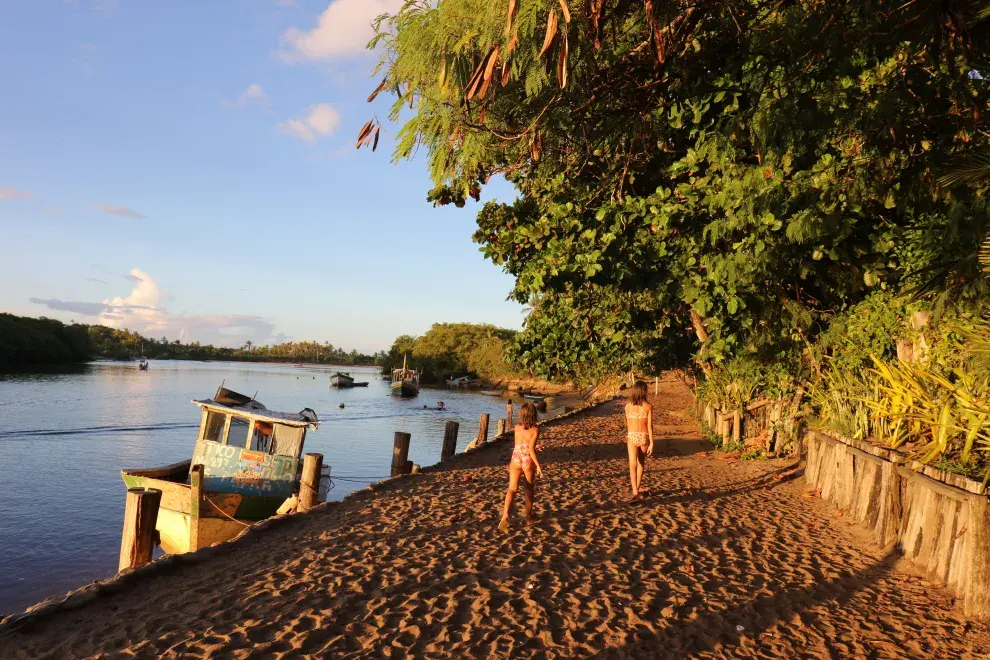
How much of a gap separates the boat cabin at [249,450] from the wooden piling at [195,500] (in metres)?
0.82

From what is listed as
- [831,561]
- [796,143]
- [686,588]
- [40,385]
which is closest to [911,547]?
[831,561]

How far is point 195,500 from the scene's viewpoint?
11.8 m

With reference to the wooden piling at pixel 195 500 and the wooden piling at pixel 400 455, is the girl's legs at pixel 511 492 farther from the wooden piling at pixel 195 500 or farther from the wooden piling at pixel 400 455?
the wooden piling at pixel 195 500

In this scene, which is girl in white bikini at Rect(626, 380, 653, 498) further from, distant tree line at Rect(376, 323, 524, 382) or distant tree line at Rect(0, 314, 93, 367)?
distant tree line at Rect(0, 314, 93, 367)

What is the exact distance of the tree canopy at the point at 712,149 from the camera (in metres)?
4.71

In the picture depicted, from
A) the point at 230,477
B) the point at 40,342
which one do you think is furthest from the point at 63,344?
the point at 230,477

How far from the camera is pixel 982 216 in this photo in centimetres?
521

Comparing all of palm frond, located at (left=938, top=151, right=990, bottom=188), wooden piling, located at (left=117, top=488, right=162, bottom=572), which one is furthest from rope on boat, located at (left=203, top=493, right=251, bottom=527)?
palm frond, located at (left=938, top=151, right=990, bottom=188)

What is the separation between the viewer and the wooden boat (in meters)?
12.4

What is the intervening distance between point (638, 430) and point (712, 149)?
3997 mm

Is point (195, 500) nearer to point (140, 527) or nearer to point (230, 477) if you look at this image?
point (230, 477)

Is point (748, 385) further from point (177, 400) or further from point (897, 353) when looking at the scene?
point (177, 400)

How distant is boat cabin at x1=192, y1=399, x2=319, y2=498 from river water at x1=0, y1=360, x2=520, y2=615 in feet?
10.6

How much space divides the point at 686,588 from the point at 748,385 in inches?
379
